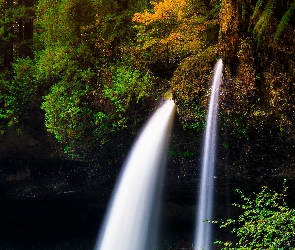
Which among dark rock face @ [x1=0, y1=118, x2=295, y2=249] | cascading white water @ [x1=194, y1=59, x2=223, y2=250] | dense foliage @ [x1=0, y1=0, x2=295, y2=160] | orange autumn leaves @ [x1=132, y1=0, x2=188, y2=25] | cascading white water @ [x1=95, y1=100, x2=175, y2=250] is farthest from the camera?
dark rock face @ [x1=0, y1=118, x2=295, y2=249]

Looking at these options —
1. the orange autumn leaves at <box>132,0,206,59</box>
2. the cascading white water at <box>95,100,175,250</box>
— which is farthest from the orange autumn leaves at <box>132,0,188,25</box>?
the cascading white water at <box>95,100,175,250</box>

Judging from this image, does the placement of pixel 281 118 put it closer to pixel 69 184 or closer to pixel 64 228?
pixel 69 184

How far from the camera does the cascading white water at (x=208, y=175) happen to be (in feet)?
32.8

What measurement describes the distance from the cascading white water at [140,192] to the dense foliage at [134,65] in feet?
1.58

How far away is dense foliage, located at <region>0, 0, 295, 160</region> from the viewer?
912cm

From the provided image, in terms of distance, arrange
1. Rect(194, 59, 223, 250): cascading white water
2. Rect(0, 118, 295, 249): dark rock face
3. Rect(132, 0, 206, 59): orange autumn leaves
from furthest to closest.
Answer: Rect(0, 118, 295, 249): dark rock face, Rect(132, 0, 206, 59): orange autumn leaves, Rect(194, 59, 223, 250): cascading white water

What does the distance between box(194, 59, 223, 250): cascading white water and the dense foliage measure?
0.22 m

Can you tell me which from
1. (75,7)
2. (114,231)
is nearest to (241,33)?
(75,7)

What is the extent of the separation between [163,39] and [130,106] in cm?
198

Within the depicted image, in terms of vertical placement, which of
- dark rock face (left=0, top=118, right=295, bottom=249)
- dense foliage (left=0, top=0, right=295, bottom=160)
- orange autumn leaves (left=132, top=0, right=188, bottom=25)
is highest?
orange autumn leaves (left=132, top=0, right=188, bottom=25)

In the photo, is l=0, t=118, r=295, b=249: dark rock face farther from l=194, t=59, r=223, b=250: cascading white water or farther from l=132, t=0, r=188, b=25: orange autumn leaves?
l=132, t=0, r=188, b=25: orange autumn leaves

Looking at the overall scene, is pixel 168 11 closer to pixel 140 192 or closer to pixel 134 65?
pixel 134 65

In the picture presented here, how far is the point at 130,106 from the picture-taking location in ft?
40.4

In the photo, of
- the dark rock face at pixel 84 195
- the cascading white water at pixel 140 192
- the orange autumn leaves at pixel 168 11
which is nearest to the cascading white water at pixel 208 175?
the dark rock face at pixel 84 195
